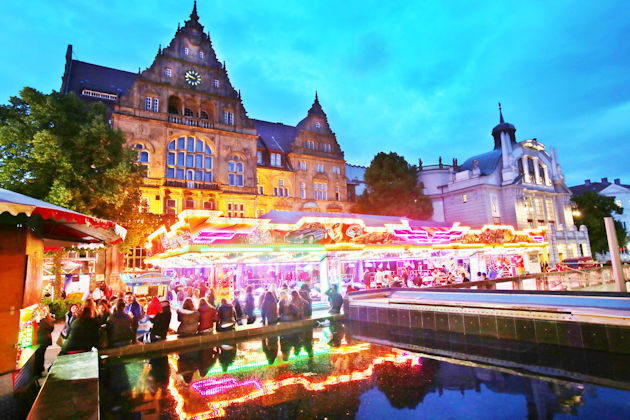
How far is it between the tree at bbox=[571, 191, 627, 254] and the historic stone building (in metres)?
35.2

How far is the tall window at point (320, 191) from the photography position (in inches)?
1460

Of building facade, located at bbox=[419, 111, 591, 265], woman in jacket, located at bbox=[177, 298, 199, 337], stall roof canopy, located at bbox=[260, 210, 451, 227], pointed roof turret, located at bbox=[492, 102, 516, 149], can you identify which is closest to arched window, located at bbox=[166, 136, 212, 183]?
stall roof canopy, located at bbox=[260, 210, 451, 227]

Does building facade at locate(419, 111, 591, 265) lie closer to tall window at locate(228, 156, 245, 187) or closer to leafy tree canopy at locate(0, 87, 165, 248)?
tall window at locate(228, 156, 245, 187)

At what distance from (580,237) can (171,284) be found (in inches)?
1844

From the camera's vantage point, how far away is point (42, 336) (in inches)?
280

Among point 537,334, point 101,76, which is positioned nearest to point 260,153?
point 101,76

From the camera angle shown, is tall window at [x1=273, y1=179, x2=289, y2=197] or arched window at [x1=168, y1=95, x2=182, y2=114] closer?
arched window at [x1=168, y1=95, x2=182, y2=114]

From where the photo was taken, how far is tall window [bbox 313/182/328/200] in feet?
122

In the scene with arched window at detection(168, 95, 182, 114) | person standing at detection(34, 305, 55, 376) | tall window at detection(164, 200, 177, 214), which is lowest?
person standing at detection(34, 305, 55, 376)

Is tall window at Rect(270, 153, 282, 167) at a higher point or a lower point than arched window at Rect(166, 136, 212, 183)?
higher

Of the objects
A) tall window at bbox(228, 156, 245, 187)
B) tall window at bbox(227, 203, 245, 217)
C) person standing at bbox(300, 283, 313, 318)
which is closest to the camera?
person standing at bbox(300, 283, 313, 318)

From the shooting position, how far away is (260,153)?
35938mm

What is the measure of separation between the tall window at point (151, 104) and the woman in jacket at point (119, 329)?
2293 centimetres

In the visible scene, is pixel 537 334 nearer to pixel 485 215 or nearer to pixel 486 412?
pixel 486 412
